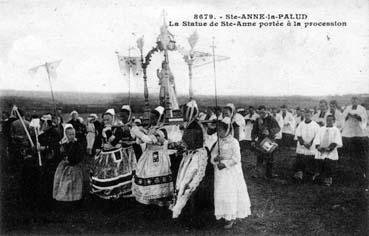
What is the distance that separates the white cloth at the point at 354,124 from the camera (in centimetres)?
489

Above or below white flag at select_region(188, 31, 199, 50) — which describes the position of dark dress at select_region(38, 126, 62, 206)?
below

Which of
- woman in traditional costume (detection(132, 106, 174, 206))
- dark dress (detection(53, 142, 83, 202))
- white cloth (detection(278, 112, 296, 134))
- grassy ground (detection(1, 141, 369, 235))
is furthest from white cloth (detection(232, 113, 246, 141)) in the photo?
dark dress (detection(53, 142, 83, 202))

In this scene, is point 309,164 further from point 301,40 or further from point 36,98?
point 36,98

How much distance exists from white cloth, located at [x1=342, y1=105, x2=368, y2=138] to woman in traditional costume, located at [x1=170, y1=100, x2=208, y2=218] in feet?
8.15

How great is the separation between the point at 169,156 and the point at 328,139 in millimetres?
2203

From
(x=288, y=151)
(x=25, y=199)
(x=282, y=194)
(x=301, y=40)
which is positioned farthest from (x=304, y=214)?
(x=25, y=199)

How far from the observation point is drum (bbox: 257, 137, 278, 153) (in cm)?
504

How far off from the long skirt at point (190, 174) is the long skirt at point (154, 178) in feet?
0.81

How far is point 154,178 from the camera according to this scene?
386 centimetres

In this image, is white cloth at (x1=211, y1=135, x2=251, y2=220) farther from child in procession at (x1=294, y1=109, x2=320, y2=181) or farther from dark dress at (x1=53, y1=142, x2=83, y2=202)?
child in procession at (x1=294, y1=109, x2=320, y2=181)

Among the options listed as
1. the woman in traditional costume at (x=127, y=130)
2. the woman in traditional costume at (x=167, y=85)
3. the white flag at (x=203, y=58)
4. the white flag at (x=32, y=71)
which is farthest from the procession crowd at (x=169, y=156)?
the white flag at (x=203, y=58)

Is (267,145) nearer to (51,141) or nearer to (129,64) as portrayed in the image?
(129,64)

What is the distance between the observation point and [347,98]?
4.62 m

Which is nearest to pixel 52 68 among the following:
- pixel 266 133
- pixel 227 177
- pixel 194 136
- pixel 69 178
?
pixel 69 178
